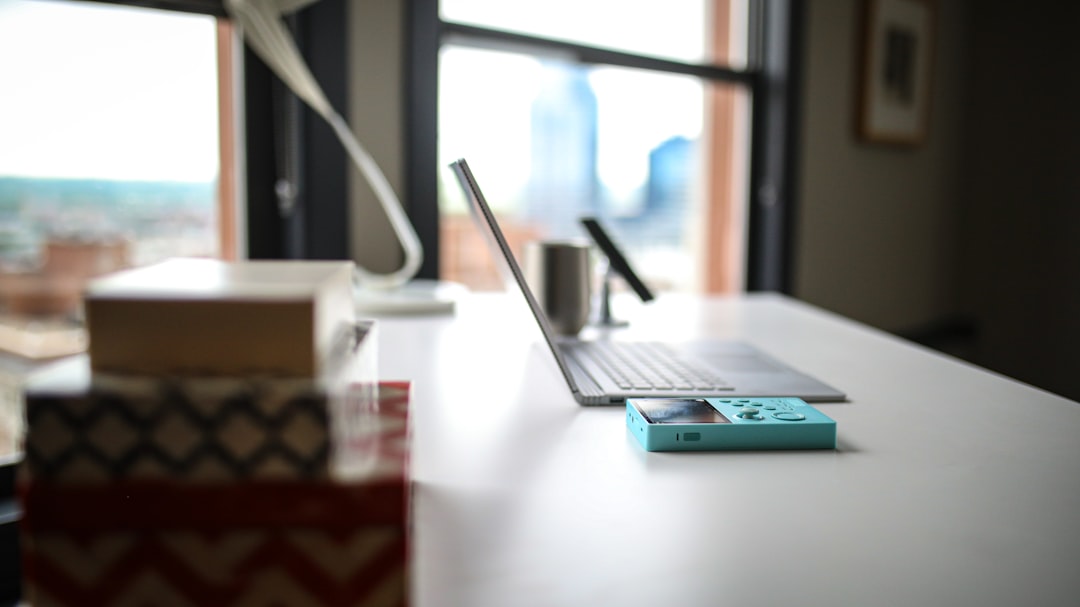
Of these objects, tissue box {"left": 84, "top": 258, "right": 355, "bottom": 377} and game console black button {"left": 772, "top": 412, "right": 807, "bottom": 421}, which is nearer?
tissue box {"left": 84, "top": 258, "right": 355, "bottom": 377}

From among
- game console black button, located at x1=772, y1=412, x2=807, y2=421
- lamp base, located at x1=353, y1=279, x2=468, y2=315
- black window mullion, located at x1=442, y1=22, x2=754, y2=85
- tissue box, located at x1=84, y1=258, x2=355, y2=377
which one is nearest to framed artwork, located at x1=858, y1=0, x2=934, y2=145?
black window mullion, located at x1=442, y1=22, x2=754, y2=85

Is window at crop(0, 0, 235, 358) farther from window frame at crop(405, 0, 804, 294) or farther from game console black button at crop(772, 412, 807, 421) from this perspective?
game console black button at crop(772, 412, 807, 421)

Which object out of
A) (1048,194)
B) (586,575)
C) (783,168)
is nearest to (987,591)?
(586,575)

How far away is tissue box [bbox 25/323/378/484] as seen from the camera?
365 millimetres

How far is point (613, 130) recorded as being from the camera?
2.75 meters

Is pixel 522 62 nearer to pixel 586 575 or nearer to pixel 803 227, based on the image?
pixel 803 227

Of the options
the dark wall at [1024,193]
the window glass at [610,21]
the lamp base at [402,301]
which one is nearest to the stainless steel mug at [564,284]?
the lamp base at [402,301]

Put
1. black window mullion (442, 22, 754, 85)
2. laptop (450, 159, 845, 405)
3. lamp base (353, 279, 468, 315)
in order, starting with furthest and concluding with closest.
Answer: black window mullion (442, 22, 754, 85)
lamp base (353, 279, 468, 315)
laptop (450, 159, 845, 405)

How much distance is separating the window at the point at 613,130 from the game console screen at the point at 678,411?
1.33 m

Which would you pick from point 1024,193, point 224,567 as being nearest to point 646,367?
point 224,567

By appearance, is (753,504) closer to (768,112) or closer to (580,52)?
(580,52)

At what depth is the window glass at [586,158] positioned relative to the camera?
2.31 metres

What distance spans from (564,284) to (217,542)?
827 millimetres

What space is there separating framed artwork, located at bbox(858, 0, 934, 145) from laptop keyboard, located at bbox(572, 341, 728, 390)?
2.00 metres
